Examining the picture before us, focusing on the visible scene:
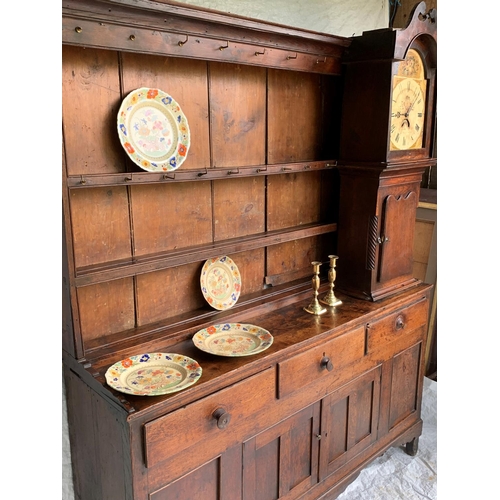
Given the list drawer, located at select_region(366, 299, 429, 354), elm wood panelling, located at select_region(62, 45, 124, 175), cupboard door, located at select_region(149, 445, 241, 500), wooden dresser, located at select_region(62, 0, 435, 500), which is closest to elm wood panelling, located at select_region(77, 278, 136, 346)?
wooden dresser, located at select_region(62, 0, 435, 500)

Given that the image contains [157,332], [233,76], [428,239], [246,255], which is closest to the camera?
[157,332]

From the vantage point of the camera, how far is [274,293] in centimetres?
198

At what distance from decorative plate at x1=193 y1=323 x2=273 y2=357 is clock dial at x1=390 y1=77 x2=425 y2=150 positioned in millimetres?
923

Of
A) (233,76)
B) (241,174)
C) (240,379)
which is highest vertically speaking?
(233,76)

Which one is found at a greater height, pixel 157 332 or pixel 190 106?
pixel 190 106

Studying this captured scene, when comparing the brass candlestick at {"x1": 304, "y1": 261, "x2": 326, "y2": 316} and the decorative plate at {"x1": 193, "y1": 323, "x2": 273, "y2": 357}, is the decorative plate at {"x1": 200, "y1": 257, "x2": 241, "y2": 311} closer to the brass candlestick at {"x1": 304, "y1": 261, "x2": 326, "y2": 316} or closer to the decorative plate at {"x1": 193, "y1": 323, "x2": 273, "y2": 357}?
the decorative plate at {"x1": 193, "y1": 323, "x2": 273, "y2": 357}

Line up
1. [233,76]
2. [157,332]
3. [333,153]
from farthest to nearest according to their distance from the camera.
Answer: [333,153], [233,76], [157,332]

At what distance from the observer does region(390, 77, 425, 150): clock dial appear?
189cm

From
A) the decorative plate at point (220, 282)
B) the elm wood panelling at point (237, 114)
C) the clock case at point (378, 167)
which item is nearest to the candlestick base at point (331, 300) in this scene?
the clock case at point (378, 167)

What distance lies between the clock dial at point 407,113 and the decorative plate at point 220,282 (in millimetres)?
808

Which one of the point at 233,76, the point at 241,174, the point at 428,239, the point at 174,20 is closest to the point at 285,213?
the point at 241,174

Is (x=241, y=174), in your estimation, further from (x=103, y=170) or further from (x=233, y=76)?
(x=103, y=170)

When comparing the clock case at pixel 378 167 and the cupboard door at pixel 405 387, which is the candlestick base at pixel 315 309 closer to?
the clock case at pixel 378 167

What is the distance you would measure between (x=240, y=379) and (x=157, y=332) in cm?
34
